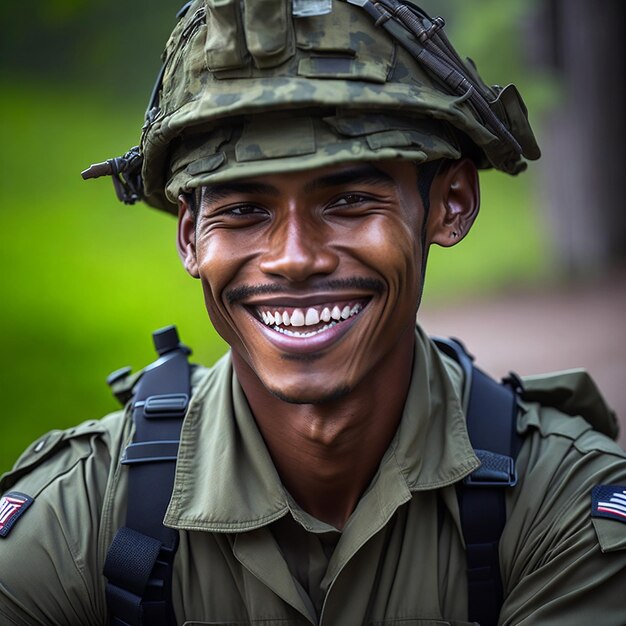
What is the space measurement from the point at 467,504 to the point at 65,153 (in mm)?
6591

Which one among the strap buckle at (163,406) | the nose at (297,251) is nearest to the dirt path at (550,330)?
the strap buckle at (163,406)

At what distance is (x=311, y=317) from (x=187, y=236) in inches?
22.6

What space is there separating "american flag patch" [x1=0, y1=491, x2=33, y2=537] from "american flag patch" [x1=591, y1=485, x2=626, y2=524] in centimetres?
166

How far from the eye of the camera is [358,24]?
A: 2.58m

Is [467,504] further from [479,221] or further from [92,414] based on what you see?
[479,221]

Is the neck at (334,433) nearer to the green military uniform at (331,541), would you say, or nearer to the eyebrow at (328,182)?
the green military uniform at (331,541)

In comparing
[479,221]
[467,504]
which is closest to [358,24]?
[467,504]

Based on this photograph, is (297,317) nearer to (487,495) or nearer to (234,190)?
(234,190)

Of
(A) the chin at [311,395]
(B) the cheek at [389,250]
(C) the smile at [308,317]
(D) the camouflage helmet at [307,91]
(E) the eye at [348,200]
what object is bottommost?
(A) the chin at [311,395]

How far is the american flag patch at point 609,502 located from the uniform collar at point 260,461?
36cm

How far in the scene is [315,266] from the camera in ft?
8.34

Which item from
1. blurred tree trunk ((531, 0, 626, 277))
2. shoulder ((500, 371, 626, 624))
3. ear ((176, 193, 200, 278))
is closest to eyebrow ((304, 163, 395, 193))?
ear ((176, 193, 200, 278))

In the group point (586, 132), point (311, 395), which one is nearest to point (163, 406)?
point (311, 395)

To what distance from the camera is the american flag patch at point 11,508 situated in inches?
110
